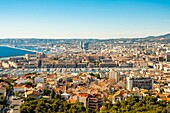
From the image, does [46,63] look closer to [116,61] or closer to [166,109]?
[116,61]

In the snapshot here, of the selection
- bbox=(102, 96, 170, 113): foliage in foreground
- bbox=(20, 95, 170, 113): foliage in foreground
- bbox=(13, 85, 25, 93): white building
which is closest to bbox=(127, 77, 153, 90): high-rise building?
bbox=(102, 96, 170, 113): foliage in foreground

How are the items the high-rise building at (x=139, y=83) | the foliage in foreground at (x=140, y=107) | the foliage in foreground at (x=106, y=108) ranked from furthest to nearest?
1. the high-rise building at (x=139, y=83)
2. the foliage in foreground at (x=106, y=108)
3. the foliage in foreground at (x=140, y=107)

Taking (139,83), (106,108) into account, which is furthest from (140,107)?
(139,83)

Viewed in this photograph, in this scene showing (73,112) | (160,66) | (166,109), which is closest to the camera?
(166,109)

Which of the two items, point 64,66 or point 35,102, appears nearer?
point 35,102

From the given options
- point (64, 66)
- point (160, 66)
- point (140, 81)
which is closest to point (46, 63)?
point (64, 66)

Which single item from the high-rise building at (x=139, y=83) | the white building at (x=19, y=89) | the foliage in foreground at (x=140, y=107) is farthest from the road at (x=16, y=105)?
the high-rise building at (x=139, y=83)

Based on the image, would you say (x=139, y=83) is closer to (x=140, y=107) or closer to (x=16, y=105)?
(x=140, y=107)

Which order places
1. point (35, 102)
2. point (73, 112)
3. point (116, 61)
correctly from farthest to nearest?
point (116, 61) < point (35, 102) < point (73, 112)

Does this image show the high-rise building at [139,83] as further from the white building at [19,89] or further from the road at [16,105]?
the road at [16,105]

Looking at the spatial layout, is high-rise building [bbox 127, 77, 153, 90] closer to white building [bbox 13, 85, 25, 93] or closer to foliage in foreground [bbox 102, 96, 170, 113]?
foliage in foreground [bbox 102, 96, 170, 113]
